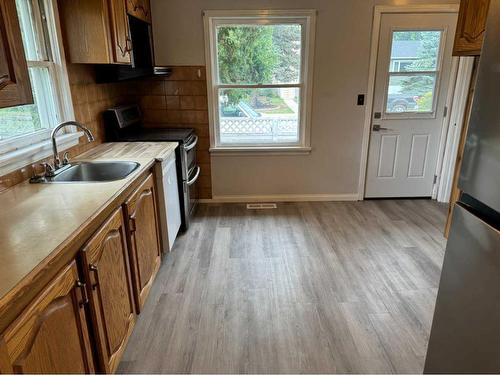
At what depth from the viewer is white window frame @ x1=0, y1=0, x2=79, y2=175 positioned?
5.96 feet

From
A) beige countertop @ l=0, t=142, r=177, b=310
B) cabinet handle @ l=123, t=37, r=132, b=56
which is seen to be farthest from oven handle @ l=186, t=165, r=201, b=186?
cabinet handle @ l=123, t=37, r=132, b=56

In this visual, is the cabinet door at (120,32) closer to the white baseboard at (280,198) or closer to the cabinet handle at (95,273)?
the cabinet handle at (95,273)

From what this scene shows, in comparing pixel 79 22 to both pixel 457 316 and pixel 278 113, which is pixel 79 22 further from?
pixel 457 316

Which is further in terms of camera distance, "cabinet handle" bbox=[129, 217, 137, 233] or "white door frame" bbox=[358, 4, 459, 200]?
"white door frame" bbox=[358, 4, 459, 200]

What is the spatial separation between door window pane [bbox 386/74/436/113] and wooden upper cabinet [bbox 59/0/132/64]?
2769mm

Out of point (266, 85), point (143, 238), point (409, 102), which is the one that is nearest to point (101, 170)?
point (143, 238)

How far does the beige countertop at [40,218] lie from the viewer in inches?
39.4

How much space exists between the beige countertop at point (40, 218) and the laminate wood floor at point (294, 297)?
2.95ft

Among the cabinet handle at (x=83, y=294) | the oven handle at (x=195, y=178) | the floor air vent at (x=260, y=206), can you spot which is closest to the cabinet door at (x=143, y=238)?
the cabinet handle at (x=83, y=294)

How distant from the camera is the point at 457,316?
1.22 meters

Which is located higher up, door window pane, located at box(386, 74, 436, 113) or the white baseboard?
door window pane, located at box(386, 74, 436, 113)

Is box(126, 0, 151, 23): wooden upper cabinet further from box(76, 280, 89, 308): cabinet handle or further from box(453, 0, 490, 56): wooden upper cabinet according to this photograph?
box(453, 0, 490, 56): wooden upper cabinet

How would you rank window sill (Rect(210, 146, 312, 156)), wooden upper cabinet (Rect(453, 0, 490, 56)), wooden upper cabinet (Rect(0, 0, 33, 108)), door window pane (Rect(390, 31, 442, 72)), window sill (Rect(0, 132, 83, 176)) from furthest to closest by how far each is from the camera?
window sill (Rect(210, 146, 312, 156)), door window pane (Rect(390, 31, 442, 72)), wooden upper cabinet (Rect(453, 0, 490, 56)), window sill (Rect(0, 132, 83, 176)), wooden upper cabinet (Rect(0, 0, 33, 108))

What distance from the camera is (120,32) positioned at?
2475 millimetres
